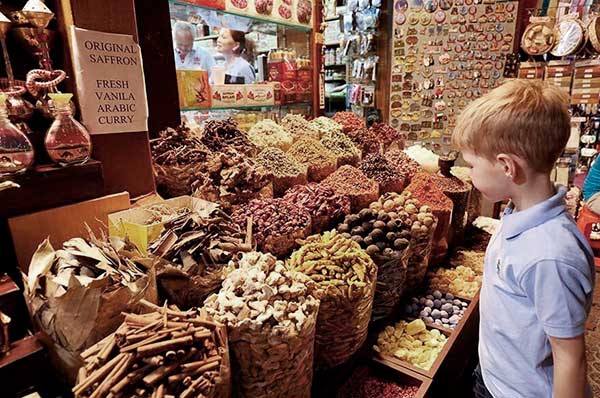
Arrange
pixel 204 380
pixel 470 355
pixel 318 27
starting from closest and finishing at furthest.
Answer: pixel 204 380 < pixel 470 355 < pixel 318 27

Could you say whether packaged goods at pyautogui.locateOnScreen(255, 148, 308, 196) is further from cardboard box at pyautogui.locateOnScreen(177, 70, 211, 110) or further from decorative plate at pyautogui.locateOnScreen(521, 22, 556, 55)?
decorative plate at pyautogui.locateOnScreen(521, 22, 556, 55)

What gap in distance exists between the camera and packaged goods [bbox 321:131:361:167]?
2.17 m

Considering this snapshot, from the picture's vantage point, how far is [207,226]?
125 cm

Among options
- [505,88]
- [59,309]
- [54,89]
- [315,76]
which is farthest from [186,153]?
[315,76]

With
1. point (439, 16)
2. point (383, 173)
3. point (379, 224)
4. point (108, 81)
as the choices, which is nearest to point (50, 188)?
point (108, 81)

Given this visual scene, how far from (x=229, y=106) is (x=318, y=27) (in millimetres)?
1121

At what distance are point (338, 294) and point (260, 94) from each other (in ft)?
5.24

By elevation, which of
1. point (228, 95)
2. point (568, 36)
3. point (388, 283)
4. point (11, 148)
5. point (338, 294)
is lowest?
point (388, 283)

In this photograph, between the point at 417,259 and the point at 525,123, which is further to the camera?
the point at 417,259

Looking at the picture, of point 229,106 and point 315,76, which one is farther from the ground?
point 315,76

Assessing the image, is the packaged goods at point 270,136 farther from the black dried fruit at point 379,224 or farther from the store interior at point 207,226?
the black dried fruit at point 379,224

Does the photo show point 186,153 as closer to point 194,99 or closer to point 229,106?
point 194,99

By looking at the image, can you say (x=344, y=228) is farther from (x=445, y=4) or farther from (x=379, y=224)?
(x=445, y=4)

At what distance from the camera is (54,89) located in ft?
3.96
